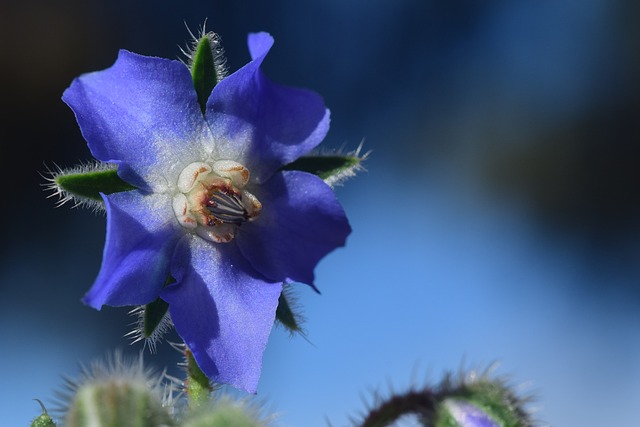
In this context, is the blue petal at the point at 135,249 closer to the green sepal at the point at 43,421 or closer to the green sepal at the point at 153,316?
the green sepal at the point at 153,316

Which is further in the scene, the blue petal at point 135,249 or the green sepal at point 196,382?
the green sepal at point 196,382

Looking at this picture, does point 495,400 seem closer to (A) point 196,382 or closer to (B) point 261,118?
(A) point 196,382

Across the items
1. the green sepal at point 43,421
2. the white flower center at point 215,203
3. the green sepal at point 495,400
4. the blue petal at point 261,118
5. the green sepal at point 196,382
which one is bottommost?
the green sepal at point 43,421

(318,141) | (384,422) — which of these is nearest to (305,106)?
(318,141)

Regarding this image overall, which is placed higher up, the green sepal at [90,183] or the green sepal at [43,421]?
the green sepal at [90,183]

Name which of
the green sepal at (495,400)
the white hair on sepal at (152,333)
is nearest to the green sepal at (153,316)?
the white hair on sepal at (152,333)

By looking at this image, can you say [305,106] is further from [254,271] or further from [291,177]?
[254,271]
